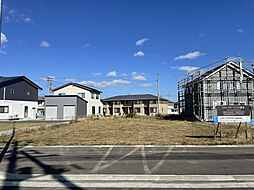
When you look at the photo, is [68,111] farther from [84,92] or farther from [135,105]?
[135,105]

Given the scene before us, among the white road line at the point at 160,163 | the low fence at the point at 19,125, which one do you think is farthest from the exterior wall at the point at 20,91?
the white road line at the point at 160,163

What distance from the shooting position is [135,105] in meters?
55.3

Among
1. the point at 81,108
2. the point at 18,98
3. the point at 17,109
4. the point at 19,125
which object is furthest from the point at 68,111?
the point at 19,125

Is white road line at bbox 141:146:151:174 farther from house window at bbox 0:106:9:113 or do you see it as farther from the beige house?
the beige house

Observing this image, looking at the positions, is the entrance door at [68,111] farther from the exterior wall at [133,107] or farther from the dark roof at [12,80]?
the exterior wall at [133,107]

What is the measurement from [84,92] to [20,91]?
13.2 metres

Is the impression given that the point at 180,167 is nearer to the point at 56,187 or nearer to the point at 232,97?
the point at 56,187

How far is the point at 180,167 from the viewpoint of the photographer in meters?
5.85

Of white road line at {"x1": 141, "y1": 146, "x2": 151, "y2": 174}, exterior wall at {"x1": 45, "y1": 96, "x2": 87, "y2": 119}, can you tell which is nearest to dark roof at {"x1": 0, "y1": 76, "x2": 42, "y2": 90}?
exterior wall at {"x1": 45, "y1": 96, "x2": 87, "y2": 119}

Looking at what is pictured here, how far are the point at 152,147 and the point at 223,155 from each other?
2.91m

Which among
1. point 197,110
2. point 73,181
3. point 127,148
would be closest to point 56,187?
point 73,181

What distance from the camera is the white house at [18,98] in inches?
1249

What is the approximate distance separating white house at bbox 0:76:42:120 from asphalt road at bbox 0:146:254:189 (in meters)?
27.5

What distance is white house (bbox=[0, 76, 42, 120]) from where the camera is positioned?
31.7 meters
